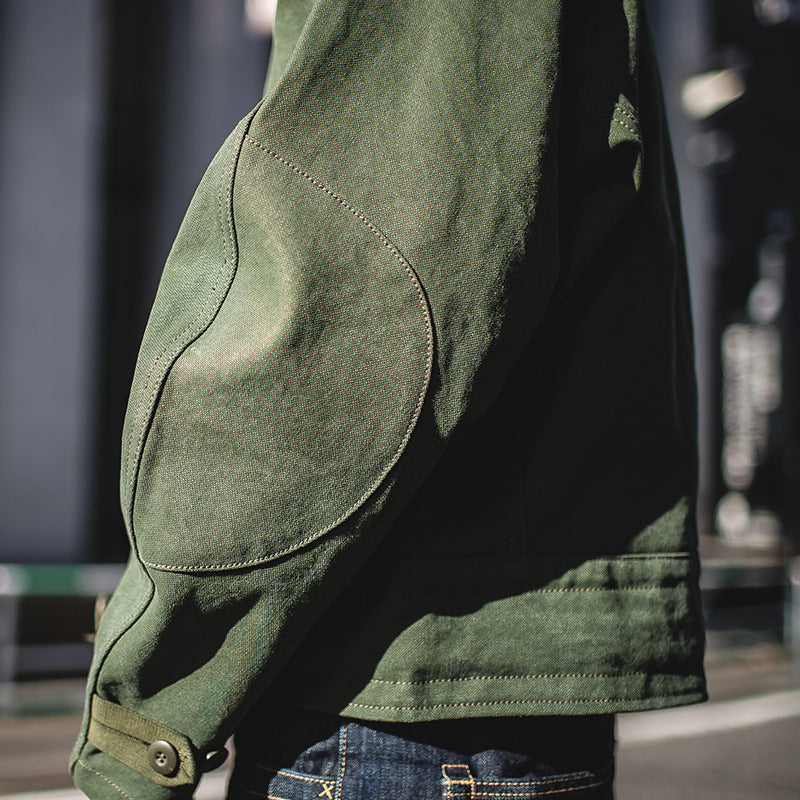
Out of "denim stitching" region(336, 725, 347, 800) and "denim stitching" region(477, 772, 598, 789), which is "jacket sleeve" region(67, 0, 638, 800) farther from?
"denim stitching" region(477, 772, 598, 789)

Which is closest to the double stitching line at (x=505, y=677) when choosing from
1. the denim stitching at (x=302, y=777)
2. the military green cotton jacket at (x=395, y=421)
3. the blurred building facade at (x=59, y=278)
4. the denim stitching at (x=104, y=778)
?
the military green cotton jacket at (x=395, y=421)

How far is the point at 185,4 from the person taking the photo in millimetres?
9055

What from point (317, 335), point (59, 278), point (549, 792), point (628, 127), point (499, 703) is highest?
point (628, 127)

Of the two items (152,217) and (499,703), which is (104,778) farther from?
(152,217)

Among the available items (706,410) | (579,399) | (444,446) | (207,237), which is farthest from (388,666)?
(706,410)

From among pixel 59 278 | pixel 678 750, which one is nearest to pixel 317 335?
pixel 678 750

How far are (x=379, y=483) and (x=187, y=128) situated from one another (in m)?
9.12

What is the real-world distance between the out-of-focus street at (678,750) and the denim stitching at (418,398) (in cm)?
290

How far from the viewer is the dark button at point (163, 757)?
0.80 metres

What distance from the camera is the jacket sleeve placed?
76cm

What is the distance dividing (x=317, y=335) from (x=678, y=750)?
393cm

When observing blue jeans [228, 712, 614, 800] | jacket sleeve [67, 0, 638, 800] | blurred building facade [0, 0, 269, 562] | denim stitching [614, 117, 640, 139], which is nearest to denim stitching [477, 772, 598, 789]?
blue jeans [228, 712, 614, 800]

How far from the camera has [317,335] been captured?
77cm

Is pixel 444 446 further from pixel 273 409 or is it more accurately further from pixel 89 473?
pixel 89 473
